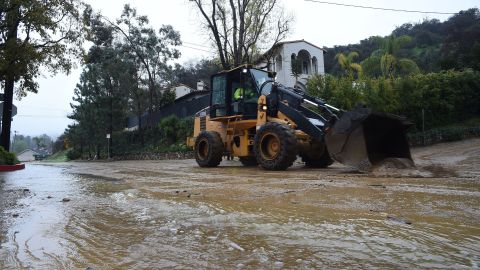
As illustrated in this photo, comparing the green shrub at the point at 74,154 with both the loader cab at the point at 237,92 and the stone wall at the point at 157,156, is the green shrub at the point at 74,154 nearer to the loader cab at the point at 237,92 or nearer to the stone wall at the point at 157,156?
the stone wall at the point at 157,156

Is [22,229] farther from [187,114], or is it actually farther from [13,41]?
[187,114]

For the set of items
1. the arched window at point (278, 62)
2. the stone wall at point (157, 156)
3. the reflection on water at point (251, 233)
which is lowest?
the reflection on water at point (251, 233)

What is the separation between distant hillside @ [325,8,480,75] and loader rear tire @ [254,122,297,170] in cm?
2038

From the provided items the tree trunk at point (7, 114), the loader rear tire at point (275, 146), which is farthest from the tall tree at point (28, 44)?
the loader rear tire at point (275, 146)

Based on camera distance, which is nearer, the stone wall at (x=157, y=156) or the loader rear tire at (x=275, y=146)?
the loader rear tire at (x=275, y=146)

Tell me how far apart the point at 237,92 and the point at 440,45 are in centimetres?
4641

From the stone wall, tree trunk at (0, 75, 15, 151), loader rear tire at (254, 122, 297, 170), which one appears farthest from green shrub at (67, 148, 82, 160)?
loader rear tire at (254, 122, 297, 170)

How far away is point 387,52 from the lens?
3450cm

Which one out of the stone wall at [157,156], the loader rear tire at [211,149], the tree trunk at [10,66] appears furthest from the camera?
the stone wall at [157,156]

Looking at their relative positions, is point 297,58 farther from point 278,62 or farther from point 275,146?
point 275,146

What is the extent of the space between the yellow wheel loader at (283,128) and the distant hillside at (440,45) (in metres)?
19.5

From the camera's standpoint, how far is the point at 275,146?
9.40 meters

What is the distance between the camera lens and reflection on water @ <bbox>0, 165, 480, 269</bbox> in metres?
2.04

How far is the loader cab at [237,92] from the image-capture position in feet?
35.3
